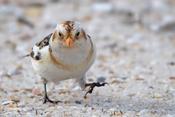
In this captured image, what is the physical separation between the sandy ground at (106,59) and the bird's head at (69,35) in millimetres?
470

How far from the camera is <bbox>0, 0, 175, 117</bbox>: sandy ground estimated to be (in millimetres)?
4547

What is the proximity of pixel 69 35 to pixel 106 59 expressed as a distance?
7.67 feet

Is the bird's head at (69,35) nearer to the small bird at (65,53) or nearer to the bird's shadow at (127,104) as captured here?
the small bird at (65,53)

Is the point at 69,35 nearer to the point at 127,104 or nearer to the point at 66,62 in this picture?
the point at 66,62

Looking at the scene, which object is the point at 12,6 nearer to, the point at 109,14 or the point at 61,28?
the point at 109,14

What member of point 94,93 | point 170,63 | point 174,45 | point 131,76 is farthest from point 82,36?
point 174,45

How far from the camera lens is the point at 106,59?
21.4 ft

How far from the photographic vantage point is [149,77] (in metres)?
5.64

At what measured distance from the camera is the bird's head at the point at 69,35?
422 cm

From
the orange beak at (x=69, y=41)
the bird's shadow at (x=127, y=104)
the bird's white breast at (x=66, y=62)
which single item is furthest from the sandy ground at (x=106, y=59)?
the orange beak at (x=69, y=41)

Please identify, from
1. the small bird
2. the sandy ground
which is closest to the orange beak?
the small bird

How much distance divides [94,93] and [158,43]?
94.5 inches

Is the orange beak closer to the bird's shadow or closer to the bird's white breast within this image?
the bird's white breast

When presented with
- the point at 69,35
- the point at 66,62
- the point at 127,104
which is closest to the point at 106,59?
the point at 127,104
